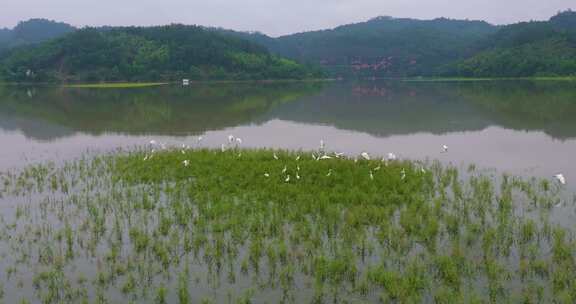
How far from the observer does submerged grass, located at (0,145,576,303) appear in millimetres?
8320

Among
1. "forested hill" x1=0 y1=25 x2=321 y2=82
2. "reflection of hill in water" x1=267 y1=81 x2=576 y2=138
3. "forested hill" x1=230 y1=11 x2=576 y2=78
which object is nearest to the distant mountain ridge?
"forested hill" x1=230 y1=11 x2=576 y2=78

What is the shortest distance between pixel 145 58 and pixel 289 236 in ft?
Answer: 399

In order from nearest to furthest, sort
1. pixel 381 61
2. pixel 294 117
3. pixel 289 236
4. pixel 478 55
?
pixel 289 236 < pixel 294 117 < pixel 478 55 < pixel 381 61

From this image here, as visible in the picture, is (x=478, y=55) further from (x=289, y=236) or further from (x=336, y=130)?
(x=289, y=236)

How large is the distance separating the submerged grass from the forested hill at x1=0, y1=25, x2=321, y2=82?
336 ft

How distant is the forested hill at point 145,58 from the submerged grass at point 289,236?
102 m

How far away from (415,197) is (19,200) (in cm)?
1141

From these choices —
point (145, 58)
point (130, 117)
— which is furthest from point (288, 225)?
point (145, 58)

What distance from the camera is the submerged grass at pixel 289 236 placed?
832cm

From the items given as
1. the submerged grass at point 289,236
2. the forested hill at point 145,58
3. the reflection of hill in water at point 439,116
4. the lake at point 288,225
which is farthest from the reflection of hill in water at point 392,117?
the forested hill at point 145,58

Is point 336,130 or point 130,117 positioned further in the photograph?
point 130,117

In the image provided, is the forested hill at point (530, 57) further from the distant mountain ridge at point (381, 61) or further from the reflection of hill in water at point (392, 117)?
the reflection of hill in water at point (392, 117)

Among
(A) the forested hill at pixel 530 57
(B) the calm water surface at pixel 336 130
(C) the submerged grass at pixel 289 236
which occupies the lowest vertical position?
(C) the submerged grass at pixel 289 236

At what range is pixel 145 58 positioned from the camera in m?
124
